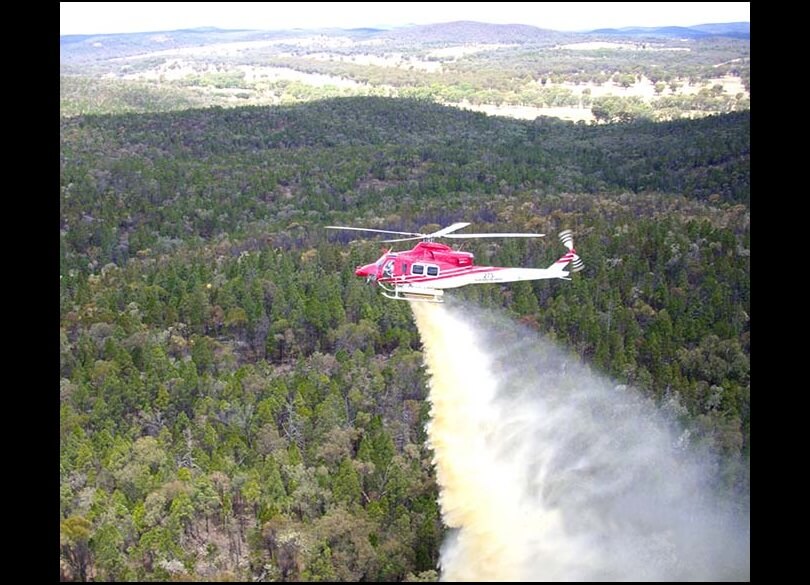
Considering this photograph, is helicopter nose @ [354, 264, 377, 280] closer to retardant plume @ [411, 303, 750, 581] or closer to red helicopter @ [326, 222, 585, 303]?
red helicopter @ [326, 222, 585, 303]

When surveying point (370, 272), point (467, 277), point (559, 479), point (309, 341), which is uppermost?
point (370, 272)

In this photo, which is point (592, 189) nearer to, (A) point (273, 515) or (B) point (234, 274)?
(B) point (234, 274)

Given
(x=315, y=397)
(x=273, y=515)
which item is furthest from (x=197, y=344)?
(x=273, y=515)

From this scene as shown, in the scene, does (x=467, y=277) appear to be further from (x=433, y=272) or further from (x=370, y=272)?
(x=370, y=272)

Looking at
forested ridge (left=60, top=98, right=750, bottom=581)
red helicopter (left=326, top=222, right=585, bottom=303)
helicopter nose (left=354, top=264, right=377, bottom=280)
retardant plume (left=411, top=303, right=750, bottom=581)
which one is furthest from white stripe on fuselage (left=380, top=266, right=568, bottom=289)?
forested ridge (left=60, top=98, right=750, bottom=581)

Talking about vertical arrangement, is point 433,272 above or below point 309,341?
above

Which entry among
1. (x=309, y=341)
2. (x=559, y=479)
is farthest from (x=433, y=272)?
(x=309, y=341)

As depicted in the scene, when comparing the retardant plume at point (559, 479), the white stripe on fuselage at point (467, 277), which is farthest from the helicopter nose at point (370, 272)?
the retardant plume at point (559, 479)
